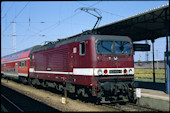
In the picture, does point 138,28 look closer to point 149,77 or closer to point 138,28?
point 138,28

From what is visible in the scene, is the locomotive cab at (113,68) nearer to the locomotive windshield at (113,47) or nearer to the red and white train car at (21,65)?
the locomotive windshield at (113,47)

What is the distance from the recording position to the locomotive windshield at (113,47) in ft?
38.9

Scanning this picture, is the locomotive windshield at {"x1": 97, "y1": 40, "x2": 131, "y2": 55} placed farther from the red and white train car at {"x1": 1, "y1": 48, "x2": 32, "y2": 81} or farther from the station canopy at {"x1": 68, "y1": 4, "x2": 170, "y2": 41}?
the red and white train car at {"x1": 1, "y1": 48, "x2": 32, "y2": 81}

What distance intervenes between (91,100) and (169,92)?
4.95 meters

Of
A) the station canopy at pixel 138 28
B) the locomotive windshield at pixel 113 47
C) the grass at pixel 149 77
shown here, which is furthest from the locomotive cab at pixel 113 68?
the grass at pixel 149 77

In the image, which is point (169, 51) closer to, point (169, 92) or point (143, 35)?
point (169, 92)

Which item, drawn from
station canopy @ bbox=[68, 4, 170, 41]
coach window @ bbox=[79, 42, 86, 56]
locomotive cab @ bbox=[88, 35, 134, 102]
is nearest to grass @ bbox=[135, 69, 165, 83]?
station canopy @ bbox=[68, 4, 170, 41]

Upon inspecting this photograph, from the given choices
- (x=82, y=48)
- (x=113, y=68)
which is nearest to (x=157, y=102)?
(x=113, y=68)

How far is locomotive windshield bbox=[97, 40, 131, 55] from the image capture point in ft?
38.9

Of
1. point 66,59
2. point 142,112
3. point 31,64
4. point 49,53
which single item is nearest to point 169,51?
point 142,112

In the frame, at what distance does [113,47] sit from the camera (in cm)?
1223

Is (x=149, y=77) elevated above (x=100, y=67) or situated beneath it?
situated beneath

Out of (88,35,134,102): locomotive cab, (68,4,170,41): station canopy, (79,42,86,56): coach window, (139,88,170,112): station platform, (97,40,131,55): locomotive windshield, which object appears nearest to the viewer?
(139,88,170,112): station platform

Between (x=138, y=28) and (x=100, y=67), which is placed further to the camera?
(x=138, y=28)
